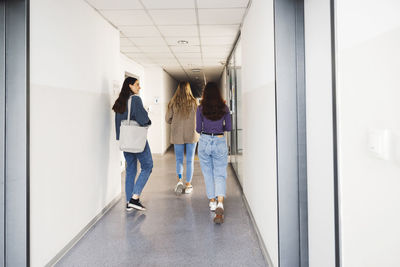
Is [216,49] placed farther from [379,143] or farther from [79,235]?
[379,143]

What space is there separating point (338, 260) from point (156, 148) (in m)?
6.85

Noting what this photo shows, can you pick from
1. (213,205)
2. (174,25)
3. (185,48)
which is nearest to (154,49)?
(185,48)

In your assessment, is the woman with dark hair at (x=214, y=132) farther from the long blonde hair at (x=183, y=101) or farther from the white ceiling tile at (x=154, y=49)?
the white ceiling tile at (x=154, y=49)

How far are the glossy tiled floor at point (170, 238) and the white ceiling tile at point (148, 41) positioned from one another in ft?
7.71

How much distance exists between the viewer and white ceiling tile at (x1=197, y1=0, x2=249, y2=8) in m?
3.09

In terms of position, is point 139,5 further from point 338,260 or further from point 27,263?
point 338,260

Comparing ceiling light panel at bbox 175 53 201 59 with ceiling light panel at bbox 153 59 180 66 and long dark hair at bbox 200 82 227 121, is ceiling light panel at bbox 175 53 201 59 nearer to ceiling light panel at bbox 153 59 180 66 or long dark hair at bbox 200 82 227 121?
ceiling light panel at bbox 153 59 180 66

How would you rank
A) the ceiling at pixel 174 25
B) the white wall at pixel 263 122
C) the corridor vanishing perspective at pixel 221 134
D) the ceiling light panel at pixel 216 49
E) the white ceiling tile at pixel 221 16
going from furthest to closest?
1. the ceiling light panel at pixel 216 49
2. the white ceiling tile at pixel 221 16
3. the ceiling at pixel 174 25
4. the white wall at pixel 263 122
5. the corridor vanishing perspective at pixel 221 134

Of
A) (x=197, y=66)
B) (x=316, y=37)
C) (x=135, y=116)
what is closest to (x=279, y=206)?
(x=316, y=37)

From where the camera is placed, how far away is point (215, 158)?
3.33 m

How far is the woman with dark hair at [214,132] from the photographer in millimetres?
3250

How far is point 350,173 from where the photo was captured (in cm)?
112

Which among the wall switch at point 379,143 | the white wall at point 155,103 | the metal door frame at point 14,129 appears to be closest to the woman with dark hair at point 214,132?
the metal door frame at point 14,129

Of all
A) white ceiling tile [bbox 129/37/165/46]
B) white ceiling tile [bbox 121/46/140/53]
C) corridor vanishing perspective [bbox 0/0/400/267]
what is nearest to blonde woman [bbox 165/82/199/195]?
corridor vanishing perspective [bbox 0/0/400/267]
